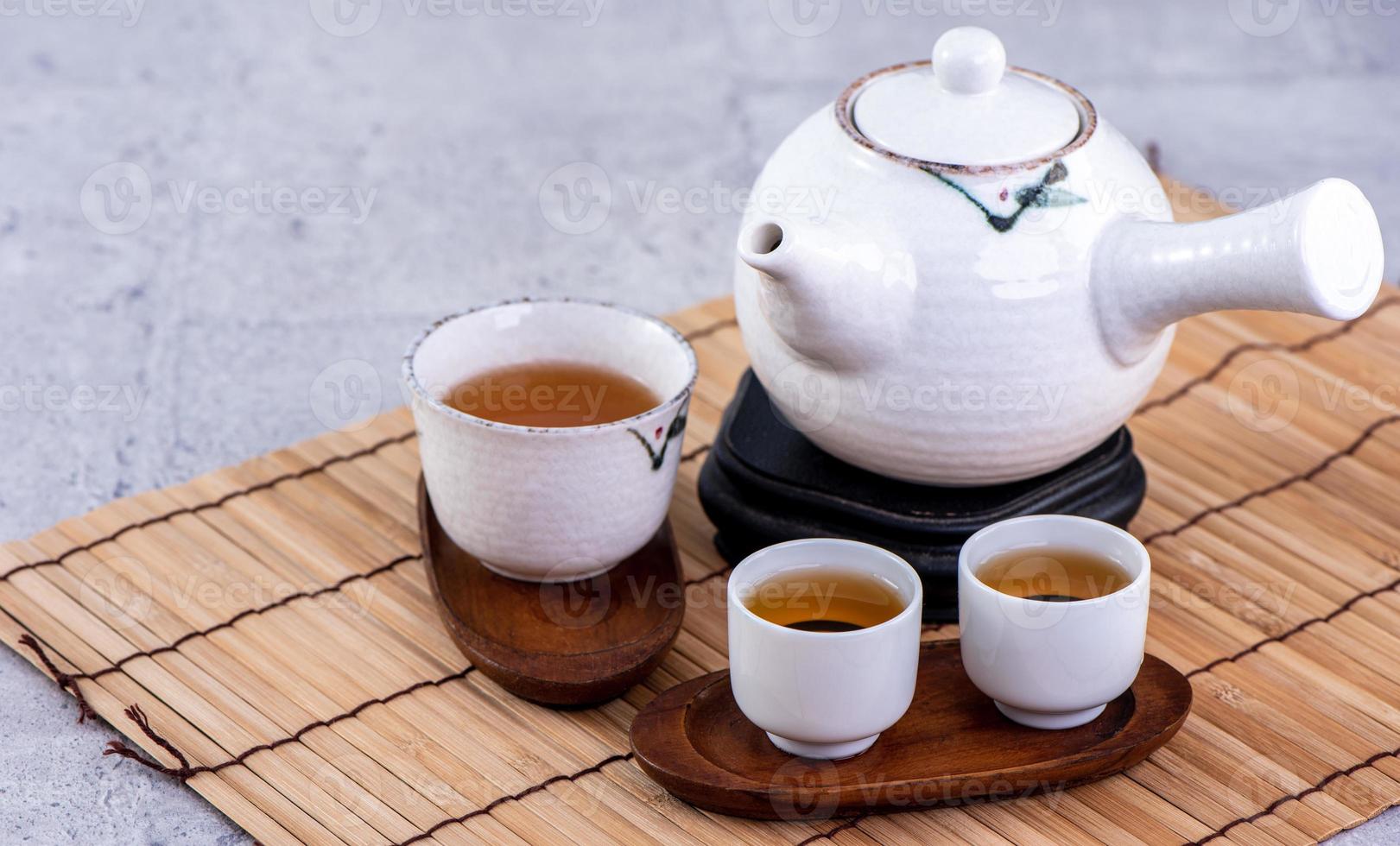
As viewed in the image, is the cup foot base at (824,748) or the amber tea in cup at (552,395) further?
the amber tea in cup at (552,395)

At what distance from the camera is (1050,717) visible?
Answer: 976mm

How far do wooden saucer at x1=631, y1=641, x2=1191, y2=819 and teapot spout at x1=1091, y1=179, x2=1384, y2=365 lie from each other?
0.77 feet

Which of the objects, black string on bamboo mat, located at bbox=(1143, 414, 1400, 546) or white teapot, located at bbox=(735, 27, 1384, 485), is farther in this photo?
black string on bamboo mat, located at bbox=(1143, 414, 1400, 546)

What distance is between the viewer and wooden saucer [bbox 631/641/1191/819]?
0.94 meters

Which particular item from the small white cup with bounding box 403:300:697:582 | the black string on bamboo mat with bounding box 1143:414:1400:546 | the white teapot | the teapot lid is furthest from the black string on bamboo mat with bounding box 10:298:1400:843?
the teapot lid

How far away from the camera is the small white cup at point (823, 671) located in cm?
90

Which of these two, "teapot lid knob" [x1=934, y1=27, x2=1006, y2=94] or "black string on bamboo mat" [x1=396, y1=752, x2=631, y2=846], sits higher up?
"teapot lid knob" [x1=934, y1=27, x2=1006, y2=94]

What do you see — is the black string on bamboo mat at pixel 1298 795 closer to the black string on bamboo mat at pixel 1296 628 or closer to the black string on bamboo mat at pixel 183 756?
the black string on bamboo mat at pixel 1296 628

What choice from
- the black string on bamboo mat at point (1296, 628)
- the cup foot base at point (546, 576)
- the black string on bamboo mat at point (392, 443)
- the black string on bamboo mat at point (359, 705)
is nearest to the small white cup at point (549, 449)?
the cup foot base at point (546, 576)

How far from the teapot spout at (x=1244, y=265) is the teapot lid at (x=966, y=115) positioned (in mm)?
79

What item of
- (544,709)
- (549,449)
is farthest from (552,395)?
(544,709)

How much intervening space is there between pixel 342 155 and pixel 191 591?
868mm

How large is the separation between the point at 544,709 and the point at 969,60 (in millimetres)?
497

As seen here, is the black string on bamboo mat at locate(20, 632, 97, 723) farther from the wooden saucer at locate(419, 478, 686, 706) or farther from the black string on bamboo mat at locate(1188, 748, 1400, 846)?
the black string on bamboo mat at locate(1188, 748, 1400, 846)
